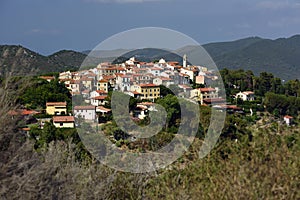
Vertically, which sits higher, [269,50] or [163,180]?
[269,50]

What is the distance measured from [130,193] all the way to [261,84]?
27.0m

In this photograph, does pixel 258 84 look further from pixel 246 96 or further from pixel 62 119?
pixel 62 119

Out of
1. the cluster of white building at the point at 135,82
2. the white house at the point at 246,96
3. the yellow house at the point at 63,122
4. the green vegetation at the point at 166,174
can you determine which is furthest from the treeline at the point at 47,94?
Answer: the green vegetation at the point at 166,174

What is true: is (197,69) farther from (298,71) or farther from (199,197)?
(298,71)

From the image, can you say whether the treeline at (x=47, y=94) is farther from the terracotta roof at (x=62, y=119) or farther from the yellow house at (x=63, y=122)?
the yellow house at (x=63, y=122)

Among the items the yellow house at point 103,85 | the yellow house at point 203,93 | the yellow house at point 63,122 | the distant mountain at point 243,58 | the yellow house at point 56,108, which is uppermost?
the distant mountain at point 243,58

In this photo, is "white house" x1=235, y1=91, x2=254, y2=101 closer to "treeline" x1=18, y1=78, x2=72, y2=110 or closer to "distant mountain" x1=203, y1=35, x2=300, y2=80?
"treeline" x1=18, y1=78, x2=72, y2=110

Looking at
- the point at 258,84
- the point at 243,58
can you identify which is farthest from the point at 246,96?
the point at 243,58

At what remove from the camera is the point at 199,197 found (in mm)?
3861

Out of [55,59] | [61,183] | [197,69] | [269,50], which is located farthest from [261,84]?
[269,50]

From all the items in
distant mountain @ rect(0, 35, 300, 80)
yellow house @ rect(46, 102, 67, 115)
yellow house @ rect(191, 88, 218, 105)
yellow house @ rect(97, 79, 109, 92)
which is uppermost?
distant mountain @ rect(0, 35, 300, 80)

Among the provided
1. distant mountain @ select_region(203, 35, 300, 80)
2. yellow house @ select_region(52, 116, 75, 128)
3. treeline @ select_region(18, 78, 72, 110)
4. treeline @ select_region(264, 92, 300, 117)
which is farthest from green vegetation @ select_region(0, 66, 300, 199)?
distant mountain @ select_region(203, 35, 300, 80)

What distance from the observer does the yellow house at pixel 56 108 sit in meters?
20.6

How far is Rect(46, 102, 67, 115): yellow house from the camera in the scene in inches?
810
